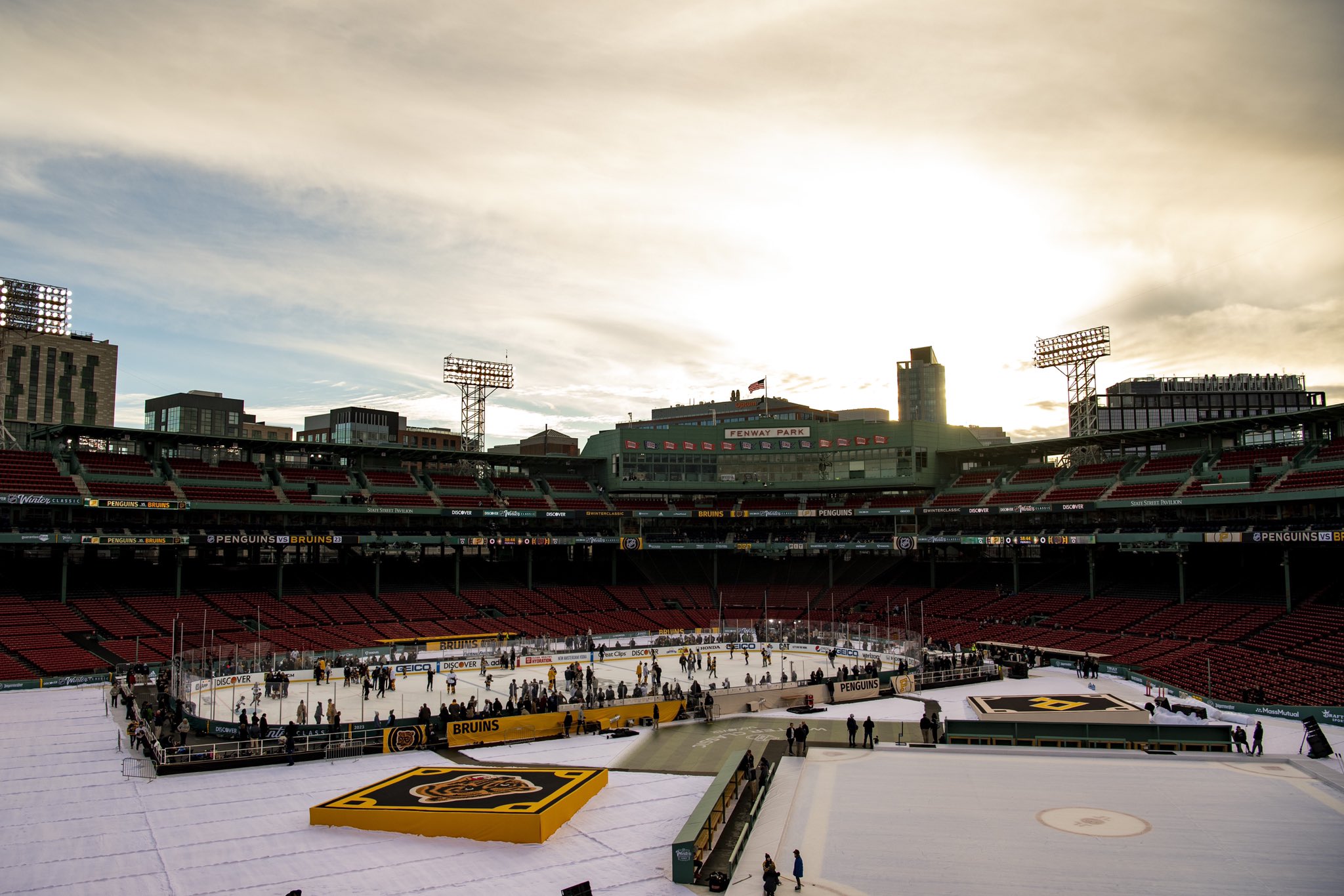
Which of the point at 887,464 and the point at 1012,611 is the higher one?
the point at 887,464

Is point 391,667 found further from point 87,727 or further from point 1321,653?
point 1321,653

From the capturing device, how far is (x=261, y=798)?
83.3 feet

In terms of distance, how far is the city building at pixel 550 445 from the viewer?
17123 cm

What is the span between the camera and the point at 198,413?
155 meters

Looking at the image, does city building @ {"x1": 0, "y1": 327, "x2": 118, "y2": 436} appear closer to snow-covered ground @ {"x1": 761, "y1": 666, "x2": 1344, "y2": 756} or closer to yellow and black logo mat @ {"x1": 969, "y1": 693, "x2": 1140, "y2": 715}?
snow-covered ground @ {"x1": 761, "y1": 666, "x2": 1344, "y2": 756}

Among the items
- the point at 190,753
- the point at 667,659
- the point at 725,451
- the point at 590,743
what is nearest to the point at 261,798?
the point at 190,753

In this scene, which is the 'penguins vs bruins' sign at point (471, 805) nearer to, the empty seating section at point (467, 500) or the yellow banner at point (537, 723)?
the yellow banner at point (537, 723)

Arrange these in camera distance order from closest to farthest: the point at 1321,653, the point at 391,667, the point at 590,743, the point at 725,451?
1. the point at 590,743
2. the point at 1321,653
3. the point at 391,667
4. the point at 725,451

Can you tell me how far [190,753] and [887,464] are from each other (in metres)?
63.1

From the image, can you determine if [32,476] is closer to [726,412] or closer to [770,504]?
[770,504]

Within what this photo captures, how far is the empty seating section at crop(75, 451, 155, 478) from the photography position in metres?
60.8

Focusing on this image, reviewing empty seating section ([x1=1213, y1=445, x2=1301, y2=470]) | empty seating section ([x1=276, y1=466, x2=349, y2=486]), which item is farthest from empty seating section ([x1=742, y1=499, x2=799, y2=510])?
empty seating section ([x1=276, y1=466, x2=349, y2=486])

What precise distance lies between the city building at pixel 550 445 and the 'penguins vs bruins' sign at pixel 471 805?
5480 inches

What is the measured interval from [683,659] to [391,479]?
36278mm
